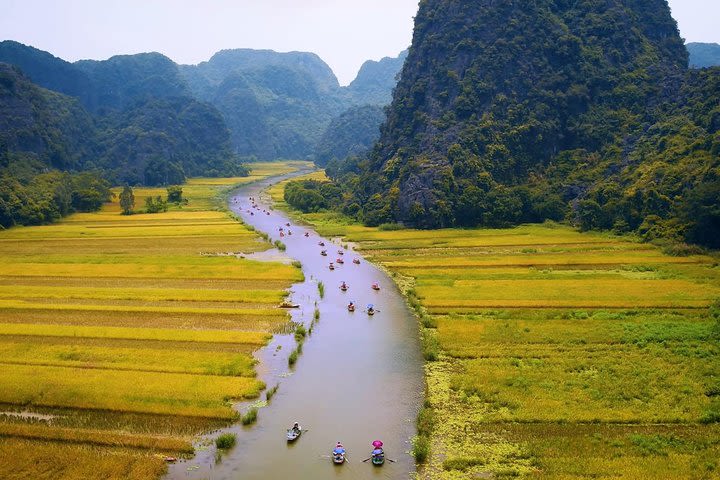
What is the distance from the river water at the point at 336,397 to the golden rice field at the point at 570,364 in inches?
62.1

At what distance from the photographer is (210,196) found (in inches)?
6211

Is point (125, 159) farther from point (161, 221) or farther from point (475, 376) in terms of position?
point (475, 376)

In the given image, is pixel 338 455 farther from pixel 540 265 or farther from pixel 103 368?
pixel 540 265

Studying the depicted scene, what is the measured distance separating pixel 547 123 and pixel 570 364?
251 feet

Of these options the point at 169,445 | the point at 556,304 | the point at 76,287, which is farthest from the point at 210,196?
the point at 169,445

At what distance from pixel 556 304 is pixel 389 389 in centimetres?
2067

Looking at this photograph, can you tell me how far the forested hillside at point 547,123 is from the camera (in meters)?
85.1

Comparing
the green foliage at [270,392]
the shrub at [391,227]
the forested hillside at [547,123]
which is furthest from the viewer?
the shrub at [391,227]

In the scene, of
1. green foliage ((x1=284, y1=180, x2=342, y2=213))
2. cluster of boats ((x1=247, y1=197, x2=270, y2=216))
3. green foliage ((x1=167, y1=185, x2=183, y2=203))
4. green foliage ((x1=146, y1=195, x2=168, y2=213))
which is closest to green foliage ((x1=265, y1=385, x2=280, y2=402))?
cluster of boats ((x1=247, y1=197, x2=270, y2=216))

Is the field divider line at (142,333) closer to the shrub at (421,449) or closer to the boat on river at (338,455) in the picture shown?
the boat on river at (338,455)

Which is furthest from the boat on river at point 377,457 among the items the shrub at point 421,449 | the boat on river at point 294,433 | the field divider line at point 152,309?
the field divider line at point 152,309

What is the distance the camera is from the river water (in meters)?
27.2

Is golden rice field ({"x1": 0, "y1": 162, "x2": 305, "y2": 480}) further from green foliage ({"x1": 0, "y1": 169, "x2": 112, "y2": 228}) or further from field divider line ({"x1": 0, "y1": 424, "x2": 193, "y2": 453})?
green foliage ({"x1": 0, "y1": 169, "x2": 112, "y2": 228})

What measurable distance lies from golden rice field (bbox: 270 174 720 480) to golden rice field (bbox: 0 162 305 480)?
12120 millimetres
